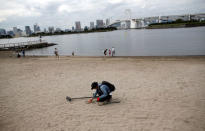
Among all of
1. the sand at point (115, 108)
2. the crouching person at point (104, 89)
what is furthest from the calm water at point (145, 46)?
the crouching person at point (104, 89)

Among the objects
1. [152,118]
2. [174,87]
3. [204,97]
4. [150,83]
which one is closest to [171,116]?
[152,118]

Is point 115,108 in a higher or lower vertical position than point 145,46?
lower

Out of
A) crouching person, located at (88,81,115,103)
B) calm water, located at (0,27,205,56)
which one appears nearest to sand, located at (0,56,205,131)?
crouching person, located at (88,81,115,103)

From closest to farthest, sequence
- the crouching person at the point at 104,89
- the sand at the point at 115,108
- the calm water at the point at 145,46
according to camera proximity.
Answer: the sand at the point at 115,108 → the crouching person at the point at 104,89 → the calm water at the point at 145,46

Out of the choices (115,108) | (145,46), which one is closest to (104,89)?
(115,108)

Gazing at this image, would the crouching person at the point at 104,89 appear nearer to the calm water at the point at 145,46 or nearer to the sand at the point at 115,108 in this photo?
the sand at the point at 115,108

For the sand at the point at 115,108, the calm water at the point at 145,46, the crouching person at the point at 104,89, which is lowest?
the sand at the point at 115,108

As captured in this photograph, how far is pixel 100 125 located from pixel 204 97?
4.79 m

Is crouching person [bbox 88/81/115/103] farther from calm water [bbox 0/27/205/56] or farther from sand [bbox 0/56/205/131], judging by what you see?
calm water [bbox 0/27/205/56]

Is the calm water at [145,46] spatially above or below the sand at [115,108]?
above

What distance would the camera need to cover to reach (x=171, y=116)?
17.6ft

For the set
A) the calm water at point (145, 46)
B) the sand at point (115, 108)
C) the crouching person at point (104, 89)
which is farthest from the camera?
the calm water at point (145, 46)

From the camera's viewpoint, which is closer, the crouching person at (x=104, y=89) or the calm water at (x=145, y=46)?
the crouching person at (x=104, y=89)

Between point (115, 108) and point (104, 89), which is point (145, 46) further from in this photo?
point (104, 89)
